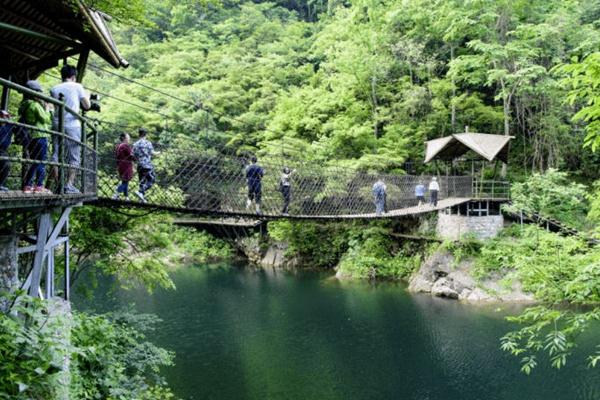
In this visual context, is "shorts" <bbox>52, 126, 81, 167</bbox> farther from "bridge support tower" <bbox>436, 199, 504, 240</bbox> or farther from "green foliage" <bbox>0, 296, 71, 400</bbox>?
"bridge support tower" <bbox>436, 199, 504, 240</bbox>

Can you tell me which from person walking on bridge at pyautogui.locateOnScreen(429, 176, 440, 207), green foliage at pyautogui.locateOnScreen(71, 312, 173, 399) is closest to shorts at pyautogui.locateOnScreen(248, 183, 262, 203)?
green foliage at pyautogui.locateOnScreen(71, 312, 173, 399)

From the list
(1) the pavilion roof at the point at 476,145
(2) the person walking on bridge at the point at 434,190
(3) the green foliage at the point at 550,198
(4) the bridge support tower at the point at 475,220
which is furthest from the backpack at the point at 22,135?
(3) the green foliage at the point at 550,198

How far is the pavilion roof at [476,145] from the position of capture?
38.3 ft

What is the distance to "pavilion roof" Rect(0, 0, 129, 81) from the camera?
11.9ft

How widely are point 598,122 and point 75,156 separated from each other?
333 cm

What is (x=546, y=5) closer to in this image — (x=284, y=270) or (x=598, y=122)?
(x=284, y=270)

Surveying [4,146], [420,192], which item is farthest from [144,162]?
[420,192]

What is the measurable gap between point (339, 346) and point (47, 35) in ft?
21.4

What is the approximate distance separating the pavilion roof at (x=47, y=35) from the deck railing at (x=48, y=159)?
0.59 m

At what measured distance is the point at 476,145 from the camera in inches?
464

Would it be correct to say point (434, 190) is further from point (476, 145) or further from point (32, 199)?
point (32, 199)

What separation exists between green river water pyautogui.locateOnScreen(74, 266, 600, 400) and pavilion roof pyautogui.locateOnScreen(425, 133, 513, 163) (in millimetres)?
3519

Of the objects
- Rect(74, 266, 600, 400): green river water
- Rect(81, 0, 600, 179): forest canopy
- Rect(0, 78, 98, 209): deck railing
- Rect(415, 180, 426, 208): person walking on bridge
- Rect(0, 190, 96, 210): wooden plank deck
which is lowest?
Rect(74, 266, 600, 400): green river water

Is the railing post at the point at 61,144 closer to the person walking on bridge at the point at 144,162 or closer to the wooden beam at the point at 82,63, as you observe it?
the wooden beam at the point at 82,63
